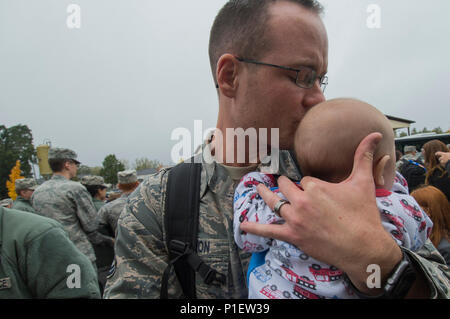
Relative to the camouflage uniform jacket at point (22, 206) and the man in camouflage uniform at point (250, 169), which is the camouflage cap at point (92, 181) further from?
the man in camouflage uniform at point (250, 169)

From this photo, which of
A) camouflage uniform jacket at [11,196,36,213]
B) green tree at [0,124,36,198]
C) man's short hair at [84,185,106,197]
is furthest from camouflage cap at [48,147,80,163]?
green tree at [0,124,36,198]

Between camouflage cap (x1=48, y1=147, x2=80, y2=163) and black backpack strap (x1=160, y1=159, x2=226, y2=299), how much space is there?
3892 mm

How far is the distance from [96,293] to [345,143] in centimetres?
180

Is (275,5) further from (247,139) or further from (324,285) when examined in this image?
(324,285)

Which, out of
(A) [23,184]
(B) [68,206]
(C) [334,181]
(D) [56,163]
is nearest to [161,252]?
(C) [334,181]

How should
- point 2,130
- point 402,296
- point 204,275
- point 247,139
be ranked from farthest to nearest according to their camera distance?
point 2,130
point 247,139
point 204,275
point 402,296

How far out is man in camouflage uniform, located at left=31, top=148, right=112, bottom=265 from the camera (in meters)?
3.86

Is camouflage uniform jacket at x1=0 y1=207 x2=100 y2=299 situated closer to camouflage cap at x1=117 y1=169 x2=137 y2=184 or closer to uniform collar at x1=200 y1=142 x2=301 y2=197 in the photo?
uniform collar at x1=200 y1=142 x2=301 y2=197

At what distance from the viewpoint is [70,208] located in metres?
3.93

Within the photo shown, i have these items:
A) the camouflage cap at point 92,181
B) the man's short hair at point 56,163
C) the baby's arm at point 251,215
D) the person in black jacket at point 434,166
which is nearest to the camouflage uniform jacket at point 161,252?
the baby's arm at point 251,215

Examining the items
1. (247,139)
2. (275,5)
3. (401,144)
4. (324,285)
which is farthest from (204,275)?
(401,144)

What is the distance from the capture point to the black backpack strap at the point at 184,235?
1208mm

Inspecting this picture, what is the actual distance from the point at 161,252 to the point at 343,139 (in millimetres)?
1043

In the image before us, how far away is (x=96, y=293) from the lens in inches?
66.2
